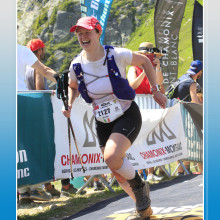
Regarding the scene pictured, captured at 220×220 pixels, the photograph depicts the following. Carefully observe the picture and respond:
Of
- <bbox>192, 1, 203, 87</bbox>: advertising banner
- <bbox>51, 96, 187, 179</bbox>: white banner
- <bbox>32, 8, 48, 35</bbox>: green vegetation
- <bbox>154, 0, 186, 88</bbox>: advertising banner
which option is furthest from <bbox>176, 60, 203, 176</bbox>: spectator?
<bbox>32, 8, 48, 35</bbox>: green vegetation

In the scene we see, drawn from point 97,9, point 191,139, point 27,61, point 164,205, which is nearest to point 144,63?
point 27,61

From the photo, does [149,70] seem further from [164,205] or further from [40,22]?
[40,22]

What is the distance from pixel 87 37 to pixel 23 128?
1.76 m

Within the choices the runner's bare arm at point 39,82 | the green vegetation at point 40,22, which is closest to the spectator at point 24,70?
the runner's bare arm at point 39,82

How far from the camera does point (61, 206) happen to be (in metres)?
5.80

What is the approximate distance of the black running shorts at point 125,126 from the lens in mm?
4453

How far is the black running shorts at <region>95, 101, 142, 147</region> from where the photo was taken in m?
4.45

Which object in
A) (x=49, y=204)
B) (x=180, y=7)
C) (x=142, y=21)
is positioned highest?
(x=142, y=21)

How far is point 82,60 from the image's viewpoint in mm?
4547

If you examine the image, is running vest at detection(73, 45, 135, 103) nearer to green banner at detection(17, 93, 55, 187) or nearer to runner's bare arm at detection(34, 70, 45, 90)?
green banner at detection(17, 93, 55, 187)

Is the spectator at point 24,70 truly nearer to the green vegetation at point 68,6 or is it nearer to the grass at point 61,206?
the grass at point 61,206
